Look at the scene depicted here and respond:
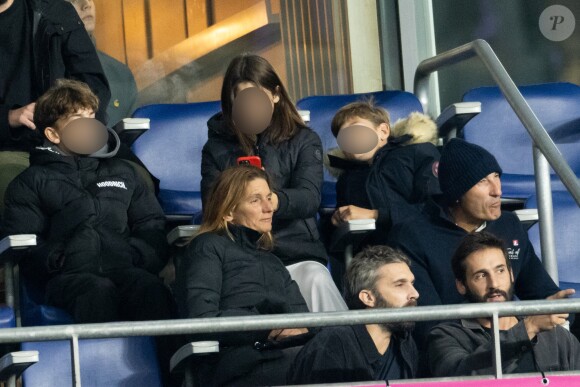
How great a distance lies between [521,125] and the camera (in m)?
7.75

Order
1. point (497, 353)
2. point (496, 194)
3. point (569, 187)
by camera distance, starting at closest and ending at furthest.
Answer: point (497, 353)
point (569, 187)
point (496, 194)

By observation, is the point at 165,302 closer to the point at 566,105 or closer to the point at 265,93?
the point at 265,93

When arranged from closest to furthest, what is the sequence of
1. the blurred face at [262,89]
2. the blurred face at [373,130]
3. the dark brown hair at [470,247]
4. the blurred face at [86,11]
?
the dark brown hair at [470,247]
the blurred face at [262,89]
the blurred face at [373,130]
the blurred face at [86,11]

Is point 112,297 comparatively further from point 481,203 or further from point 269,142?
point 481,203

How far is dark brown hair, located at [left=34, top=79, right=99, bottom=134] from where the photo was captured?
20.7 feet

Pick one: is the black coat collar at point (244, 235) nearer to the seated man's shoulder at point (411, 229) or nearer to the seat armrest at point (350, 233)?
the seat armrest at point (350, 233)

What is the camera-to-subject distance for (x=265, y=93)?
6.55m

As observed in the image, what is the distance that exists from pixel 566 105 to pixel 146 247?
2590 millimetres

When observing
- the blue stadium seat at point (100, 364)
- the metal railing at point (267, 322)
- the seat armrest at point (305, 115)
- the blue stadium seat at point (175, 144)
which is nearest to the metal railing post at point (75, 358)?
the metal railing at point (267, 322)

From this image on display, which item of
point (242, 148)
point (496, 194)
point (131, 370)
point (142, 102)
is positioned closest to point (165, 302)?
point (131, 370)

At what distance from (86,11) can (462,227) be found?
8.44 ft

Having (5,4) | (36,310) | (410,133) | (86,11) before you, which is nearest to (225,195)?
(36,310)

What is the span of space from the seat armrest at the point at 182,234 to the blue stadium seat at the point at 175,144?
83cm

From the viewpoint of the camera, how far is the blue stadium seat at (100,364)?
5.71 meters
